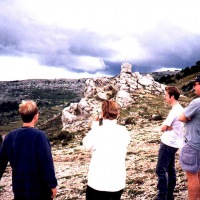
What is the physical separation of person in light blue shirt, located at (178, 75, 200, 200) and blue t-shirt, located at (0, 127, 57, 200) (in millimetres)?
2652

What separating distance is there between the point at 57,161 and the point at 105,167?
1551 centimetres

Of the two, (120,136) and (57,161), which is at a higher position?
(120,136)

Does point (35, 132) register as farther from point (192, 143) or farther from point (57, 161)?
point (57, 161)

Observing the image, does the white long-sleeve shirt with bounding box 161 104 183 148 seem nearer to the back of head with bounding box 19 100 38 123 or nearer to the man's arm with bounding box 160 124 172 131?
the man's arm with bounding box 160 124 172 131

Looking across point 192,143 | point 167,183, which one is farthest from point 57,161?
point 192,143

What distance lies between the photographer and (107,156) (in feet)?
16.1

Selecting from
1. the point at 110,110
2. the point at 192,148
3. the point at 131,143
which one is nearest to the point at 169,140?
the point at 192,148

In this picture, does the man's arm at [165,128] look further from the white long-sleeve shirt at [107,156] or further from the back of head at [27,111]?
the back of head at [27,111]

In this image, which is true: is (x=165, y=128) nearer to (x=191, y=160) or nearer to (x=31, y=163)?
(x=191, y=160)

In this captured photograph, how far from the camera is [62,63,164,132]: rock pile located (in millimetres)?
40347

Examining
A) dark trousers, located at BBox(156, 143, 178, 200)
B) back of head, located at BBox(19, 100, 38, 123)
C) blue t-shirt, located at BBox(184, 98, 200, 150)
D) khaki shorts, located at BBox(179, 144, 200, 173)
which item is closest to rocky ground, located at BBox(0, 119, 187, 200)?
dark trousers, located at BBox(156, 143, 178, 200)

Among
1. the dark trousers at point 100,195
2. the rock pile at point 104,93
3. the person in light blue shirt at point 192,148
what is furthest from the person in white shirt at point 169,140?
the rock pile at point 104,93

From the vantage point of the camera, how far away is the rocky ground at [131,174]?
10.4 m

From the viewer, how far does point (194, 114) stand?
5996 mm
